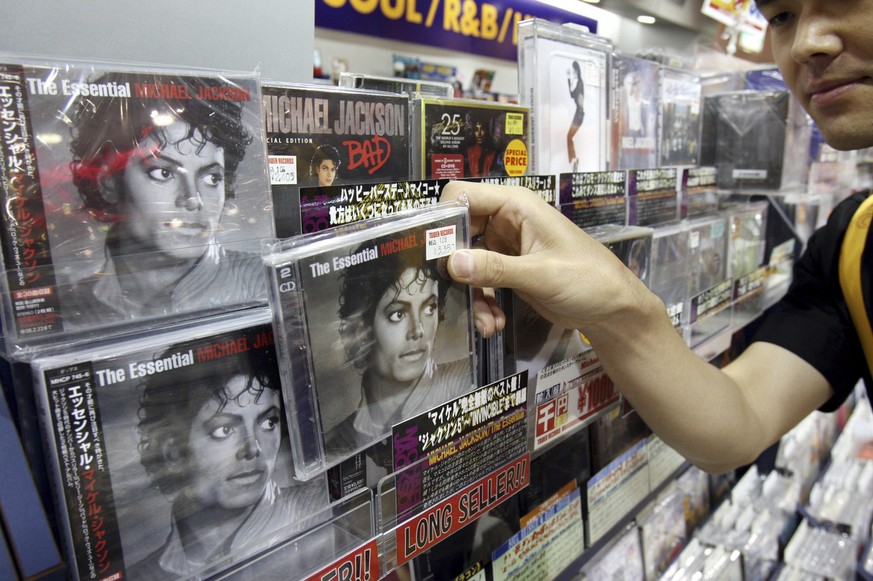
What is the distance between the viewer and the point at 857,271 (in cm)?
131

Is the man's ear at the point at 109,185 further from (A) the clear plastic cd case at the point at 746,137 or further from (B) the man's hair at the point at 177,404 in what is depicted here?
(A) the clear plastic cd case at the point at 746,137

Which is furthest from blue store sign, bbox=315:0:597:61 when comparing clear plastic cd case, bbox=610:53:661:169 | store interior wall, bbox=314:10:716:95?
clear plastic cd case, bbox=610:53:661:169

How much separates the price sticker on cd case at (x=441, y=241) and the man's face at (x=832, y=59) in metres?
0.73

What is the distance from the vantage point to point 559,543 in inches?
47.5

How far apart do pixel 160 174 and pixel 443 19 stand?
12.0 ft

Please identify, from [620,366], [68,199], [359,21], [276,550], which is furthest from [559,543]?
[359,21]

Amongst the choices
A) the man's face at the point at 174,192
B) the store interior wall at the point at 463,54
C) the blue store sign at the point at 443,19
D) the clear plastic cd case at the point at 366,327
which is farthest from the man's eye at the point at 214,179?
the blue store sign at the point at 443,19

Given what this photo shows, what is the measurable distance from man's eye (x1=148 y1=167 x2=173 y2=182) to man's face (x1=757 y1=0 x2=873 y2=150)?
1008mm

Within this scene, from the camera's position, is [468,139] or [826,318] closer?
[468,139]

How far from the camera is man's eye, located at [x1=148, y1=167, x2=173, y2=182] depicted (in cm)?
59

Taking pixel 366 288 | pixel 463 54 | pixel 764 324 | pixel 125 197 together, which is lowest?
pixel 764 324

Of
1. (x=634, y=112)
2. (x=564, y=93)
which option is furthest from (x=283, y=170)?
(x=634, y=112)

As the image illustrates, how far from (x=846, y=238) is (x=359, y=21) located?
2.92m

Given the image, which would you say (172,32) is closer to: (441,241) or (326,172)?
(326,172)
